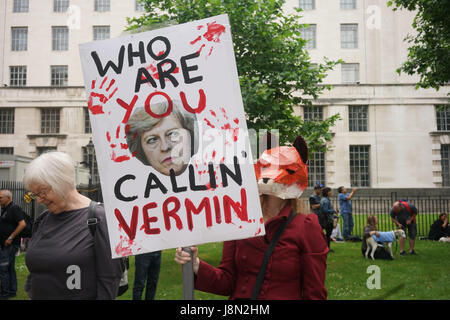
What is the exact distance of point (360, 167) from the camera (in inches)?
1261

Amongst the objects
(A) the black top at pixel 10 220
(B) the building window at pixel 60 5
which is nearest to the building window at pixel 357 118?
(B) the building window at pixel 60 5

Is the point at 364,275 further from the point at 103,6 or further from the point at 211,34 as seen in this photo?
the point at 103,6

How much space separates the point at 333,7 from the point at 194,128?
114ft

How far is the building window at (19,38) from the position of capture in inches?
1361

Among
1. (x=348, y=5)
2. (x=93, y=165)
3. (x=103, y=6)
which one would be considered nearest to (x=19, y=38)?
(x=103, y=6)

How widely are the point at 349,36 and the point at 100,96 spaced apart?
114 ft

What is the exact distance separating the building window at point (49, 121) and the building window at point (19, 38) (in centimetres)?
616

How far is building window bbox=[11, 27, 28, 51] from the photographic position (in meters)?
34.6

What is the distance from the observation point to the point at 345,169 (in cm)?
3166

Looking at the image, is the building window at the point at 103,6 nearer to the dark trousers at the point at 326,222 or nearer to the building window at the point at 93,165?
the building window at the point at 93,165

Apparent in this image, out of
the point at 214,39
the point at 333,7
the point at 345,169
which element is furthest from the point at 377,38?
the point at 214,39

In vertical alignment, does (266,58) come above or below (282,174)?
above

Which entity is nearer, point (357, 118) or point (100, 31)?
point (357, 118)

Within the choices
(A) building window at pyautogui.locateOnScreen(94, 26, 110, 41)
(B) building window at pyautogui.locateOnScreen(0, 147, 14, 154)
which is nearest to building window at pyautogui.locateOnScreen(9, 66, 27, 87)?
(B) building window at pyautogui.locateOnScreen(0, 147, 14, 154)
